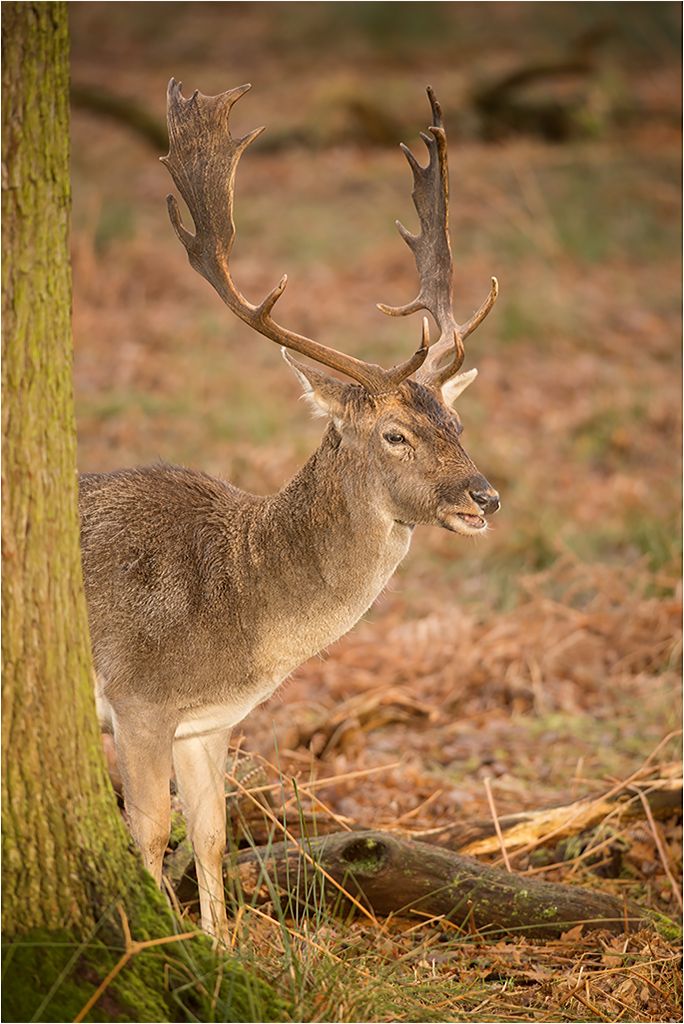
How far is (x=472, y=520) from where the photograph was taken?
5.59 m

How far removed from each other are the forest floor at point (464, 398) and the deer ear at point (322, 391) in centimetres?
156

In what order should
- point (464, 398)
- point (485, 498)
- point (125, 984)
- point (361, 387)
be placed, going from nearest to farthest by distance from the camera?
1. point (125, 984)
2. point (485, 498)
3. point (361, 387)
4. point (464, 398)

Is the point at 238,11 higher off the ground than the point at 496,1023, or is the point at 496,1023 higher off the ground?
the point at 238,11

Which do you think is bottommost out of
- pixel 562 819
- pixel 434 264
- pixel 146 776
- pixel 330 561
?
pixel 562 819

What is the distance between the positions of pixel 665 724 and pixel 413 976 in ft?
12.1

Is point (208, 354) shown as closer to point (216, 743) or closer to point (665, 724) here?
point (665, 724)

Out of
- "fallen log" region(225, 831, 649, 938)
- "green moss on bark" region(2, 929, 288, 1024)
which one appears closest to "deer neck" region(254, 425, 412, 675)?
"fallen log" region(225, 831, 649, 938)

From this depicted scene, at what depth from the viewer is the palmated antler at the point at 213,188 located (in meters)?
5.57

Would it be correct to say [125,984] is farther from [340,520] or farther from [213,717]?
[340,520]

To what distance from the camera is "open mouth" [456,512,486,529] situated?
18.3 feet

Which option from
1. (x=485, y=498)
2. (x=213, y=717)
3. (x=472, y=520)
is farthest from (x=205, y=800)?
(x=485, y=498)

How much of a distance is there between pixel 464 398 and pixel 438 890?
30.8ft

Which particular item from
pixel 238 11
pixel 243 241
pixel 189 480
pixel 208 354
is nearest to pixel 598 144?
pixel 243 241

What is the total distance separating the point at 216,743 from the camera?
5.83m
